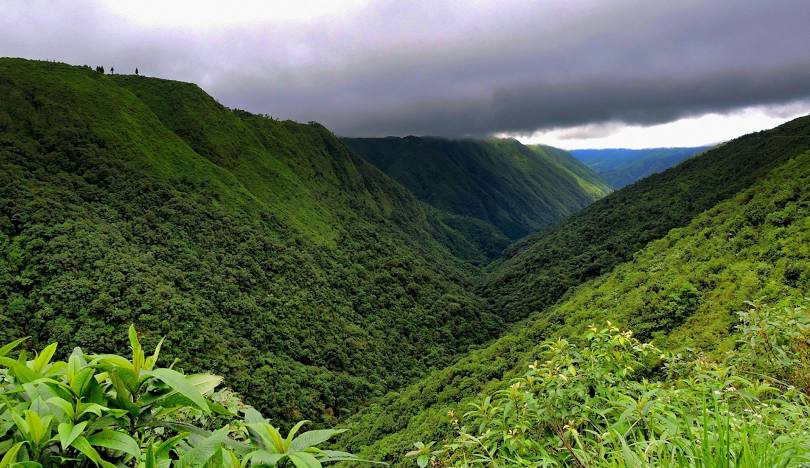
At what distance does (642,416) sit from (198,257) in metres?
86.5

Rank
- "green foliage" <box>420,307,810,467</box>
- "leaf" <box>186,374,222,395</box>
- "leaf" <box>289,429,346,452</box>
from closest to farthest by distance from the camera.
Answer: "leaf" <box>289,429,346,452</box> → "leaf" <box>186,374,222,395</box> → "green foliage" <box>420,307,810,467</box>

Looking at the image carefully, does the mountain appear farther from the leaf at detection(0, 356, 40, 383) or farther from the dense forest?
the leaf at detection(0, 356, 40, 383)

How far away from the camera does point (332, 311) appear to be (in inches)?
3553

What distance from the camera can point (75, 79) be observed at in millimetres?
95938

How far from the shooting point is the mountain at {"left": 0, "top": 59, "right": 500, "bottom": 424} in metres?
57.8

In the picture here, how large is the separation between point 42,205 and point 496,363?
2886 inches

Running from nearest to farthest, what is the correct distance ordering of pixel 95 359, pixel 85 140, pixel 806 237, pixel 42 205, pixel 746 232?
1. pixel 95 359
2. pixel 806 237
3. pixel 746 232
4. pixel 42 205
5. pixel 85 140

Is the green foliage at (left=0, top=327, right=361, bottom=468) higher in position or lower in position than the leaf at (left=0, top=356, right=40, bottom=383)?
lower

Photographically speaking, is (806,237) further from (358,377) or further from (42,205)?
(42,205)

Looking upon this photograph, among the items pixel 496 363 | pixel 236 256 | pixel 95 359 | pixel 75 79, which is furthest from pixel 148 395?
pixel 75 79

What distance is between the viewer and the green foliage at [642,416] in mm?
2764

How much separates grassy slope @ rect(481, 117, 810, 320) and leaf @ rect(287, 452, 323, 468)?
93.2m

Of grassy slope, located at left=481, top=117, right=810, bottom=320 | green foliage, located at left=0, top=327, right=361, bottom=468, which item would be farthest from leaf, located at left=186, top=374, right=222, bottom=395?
grassy slope, located at left=481, top=117, right=810, bottom=320

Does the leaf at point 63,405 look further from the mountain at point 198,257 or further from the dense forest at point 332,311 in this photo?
the mountain at point 198,257
